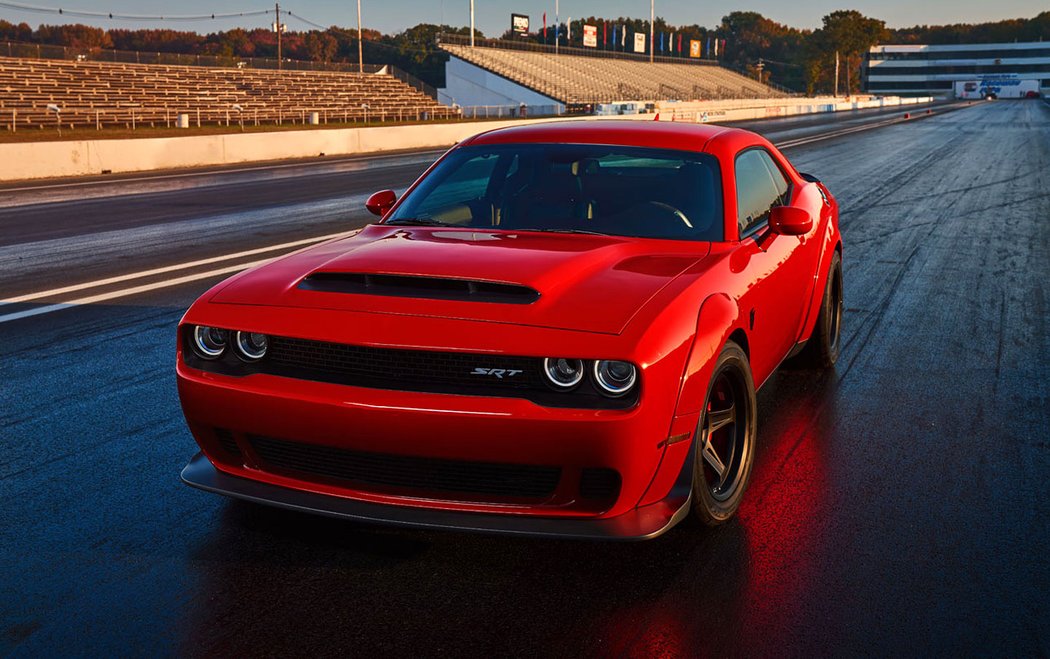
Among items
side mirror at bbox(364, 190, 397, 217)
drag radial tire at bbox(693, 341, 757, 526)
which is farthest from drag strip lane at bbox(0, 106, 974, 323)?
drag radial tire at bbox(693, 341, 757, 526)

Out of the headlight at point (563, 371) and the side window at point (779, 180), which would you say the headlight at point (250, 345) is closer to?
the headlight at point (563, 371)

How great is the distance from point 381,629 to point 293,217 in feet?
41.0

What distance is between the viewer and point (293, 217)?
49.4 ft

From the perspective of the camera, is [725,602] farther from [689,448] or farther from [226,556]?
[226,556]

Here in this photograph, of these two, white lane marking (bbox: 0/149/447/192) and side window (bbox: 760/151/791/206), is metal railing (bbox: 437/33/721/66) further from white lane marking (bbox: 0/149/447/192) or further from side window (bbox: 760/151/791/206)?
side window (bbox: 760/151/791/206)

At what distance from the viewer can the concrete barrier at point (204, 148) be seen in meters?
22.8

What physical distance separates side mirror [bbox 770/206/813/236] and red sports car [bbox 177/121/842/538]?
0.45m

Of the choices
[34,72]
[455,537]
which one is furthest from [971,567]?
[34,72]

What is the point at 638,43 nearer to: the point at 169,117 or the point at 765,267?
the point at 169,117

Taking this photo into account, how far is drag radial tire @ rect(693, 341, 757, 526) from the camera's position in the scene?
377 centimetres

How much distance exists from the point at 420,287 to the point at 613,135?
1828 mm

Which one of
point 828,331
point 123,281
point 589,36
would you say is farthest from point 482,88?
point 828,331

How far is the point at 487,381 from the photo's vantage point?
3.31 meters

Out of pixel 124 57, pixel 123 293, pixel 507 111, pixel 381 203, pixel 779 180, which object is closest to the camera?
pixel 381 203
